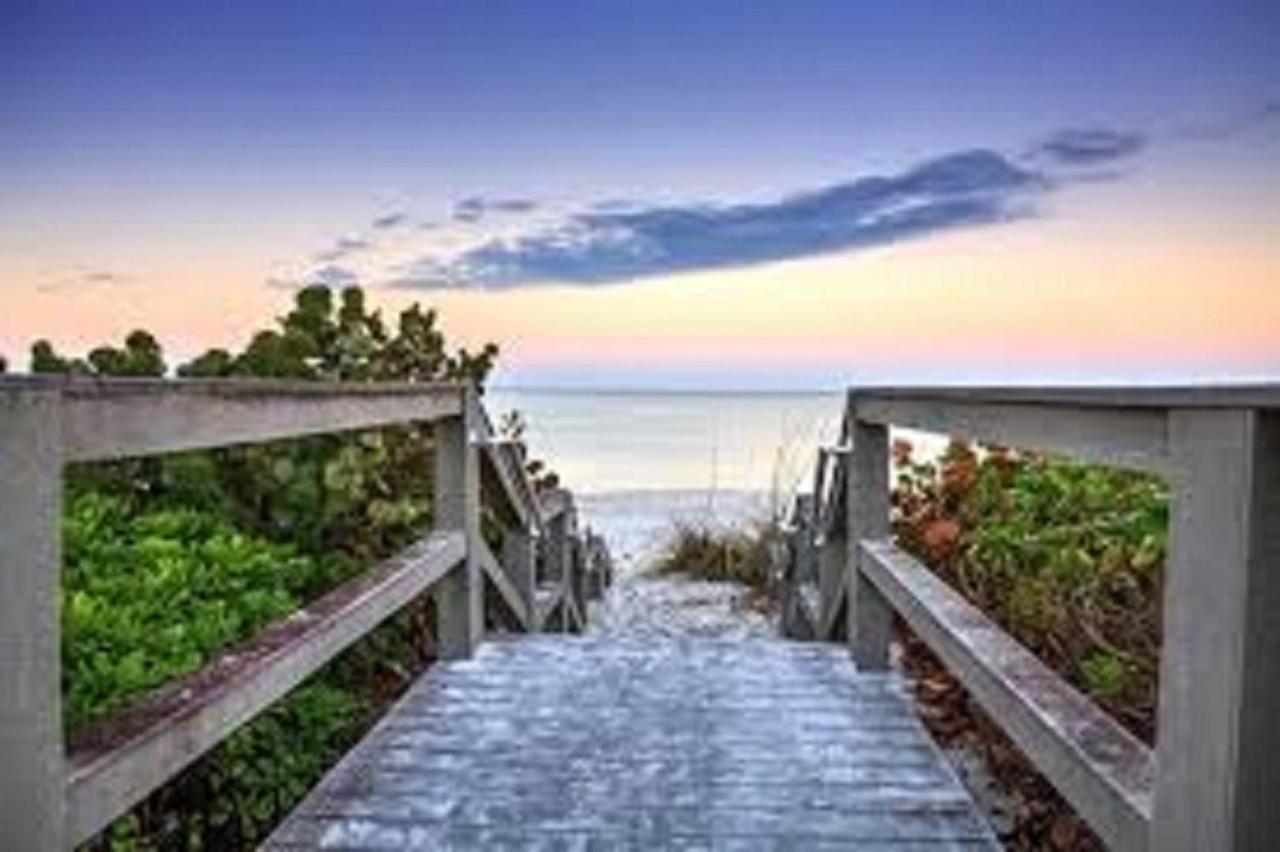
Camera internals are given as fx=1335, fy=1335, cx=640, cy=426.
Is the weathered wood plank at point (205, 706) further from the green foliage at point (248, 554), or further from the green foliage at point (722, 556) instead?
the green foliage at point (722, 556)

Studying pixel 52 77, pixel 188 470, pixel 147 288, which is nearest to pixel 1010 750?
pixel 188 470

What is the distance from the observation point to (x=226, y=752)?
3297 millimetres

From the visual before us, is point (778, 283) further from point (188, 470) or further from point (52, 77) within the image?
point (188, 470)

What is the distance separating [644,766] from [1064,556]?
149cm

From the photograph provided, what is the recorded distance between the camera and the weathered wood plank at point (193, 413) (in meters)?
1.77

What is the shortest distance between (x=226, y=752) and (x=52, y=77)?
22.2 feet

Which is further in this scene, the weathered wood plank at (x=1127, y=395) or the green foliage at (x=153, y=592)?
the green foliage at (x=153, y=592)

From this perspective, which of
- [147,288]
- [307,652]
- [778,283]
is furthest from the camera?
[778,283]

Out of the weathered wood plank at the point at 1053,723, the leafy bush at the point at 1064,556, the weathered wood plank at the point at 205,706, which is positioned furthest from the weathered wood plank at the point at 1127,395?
the weathered wood plank at the point at 205,706

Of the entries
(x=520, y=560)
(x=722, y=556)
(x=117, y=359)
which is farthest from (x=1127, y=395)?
(x=722, y=556)

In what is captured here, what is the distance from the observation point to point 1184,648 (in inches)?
68.7

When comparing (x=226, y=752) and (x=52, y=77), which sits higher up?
(x=52, y=77)

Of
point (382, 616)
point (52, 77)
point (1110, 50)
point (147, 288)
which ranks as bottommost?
point (382, 616)

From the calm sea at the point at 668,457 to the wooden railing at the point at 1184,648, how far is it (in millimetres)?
3488
